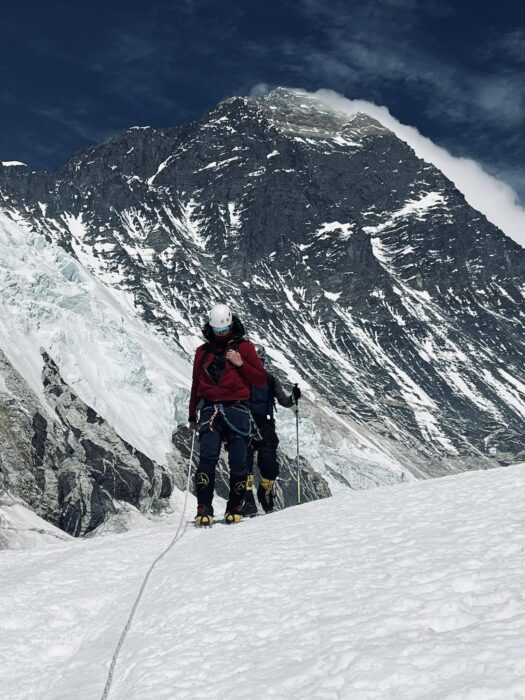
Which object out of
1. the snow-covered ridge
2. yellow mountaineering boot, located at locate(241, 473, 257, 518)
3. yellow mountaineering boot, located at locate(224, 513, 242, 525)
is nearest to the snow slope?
yellow mountaineering boot, located at locate(224, 513, 242, 525)

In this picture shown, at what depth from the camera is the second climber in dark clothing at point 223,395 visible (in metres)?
8.72

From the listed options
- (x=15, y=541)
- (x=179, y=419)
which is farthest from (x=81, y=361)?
(x=15, y=541)

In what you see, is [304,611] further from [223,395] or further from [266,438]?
[266,438]

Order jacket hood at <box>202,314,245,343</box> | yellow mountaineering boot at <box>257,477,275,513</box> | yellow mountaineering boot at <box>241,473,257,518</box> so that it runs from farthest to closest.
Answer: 1. yellow mountaineering boot at <box>257,477,275,513</box>
2. yellow mountaineering boot at <box>241,473,257,518</box>
3. jacket hood at <box>202,314,245,343</box>

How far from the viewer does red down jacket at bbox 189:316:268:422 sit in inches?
344

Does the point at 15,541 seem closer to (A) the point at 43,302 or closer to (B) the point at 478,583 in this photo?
(B) the point at 478,583

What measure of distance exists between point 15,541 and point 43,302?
3909 cm

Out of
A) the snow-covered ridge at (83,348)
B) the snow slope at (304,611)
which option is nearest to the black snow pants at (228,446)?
the snow slope at (304,611)

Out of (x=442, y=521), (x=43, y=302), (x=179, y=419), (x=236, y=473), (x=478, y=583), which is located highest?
(x=43, y=302)

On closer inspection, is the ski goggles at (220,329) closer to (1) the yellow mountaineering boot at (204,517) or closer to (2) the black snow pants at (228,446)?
(2) the black snow pants at (228,446)

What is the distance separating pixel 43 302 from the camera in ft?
199

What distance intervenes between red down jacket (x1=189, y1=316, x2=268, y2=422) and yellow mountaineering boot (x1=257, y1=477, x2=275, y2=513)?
2.08 metres

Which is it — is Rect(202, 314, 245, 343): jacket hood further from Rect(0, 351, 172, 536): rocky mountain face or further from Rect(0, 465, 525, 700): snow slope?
Rect(0, 351, 172, 536): rocky mountain face

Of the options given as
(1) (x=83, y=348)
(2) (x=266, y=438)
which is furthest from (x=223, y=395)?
(1) (x=83, y=348)
